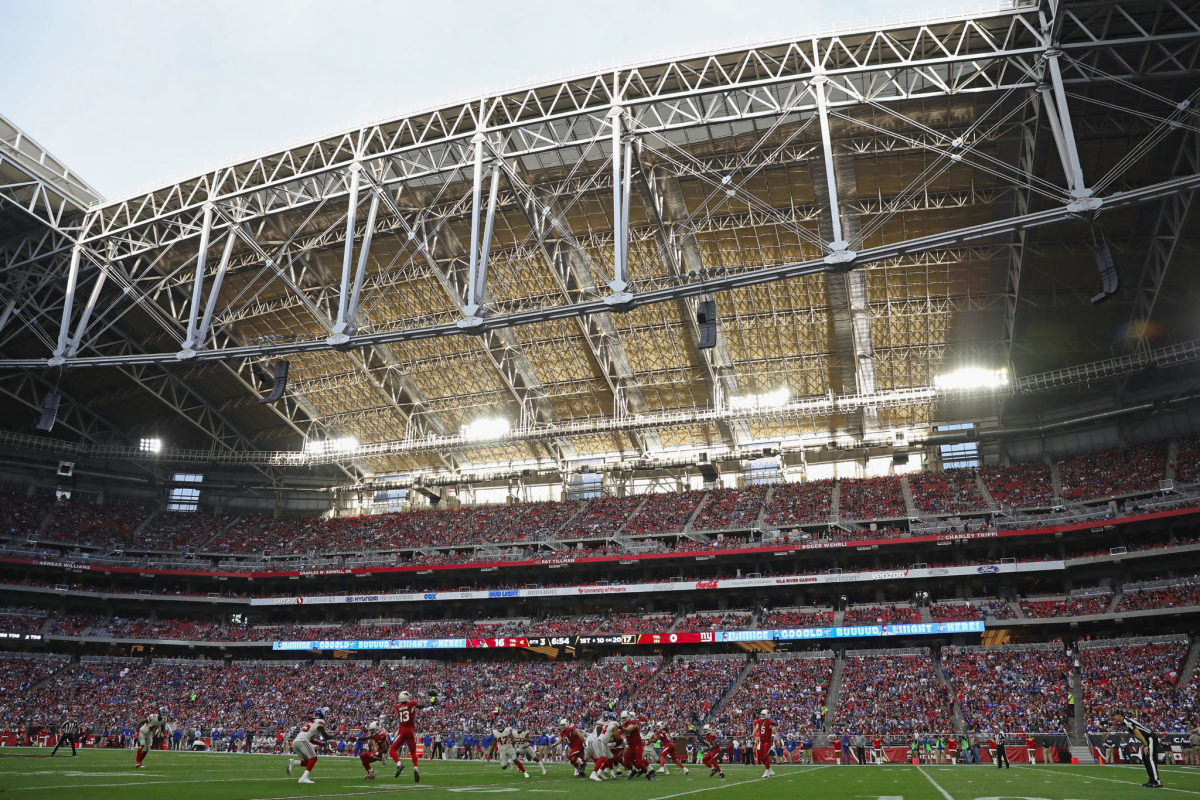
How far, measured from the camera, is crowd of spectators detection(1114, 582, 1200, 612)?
120ft

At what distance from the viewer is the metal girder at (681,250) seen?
41250 millimetres

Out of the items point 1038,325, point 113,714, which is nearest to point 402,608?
point 113,714

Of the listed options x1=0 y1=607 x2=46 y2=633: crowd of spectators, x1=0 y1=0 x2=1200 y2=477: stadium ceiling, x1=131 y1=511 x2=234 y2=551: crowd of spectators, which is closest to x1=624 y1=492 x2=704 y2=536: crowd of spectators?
x1=0 y1=0 x2=1200 y2=477: stadium ceiling

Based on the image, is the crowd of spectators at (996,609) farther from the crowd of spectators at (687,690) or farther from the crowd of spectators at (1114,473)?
the crowd of spectators at (687,690)

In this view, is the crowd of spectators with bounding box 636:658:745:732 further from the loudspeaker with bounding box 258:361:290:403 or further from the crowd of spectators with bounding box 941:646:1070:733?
the loudspeaker with bounding box 258:361:290:403

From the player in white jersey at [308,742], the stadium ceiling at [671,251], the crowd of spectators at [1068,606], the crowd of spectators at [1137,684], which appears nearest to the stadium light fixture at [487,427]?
the stadium ceiling at [671,251]

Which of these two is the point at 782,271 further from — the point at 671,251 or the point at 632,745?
the point at 632,745

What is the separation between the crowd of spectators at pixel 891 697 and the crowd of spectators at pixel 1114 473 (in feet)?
43.5

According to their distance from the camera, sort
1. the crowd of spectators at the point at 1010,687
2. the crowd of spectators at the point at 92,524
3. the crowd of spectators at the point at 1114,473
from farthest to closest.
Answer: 1. the crowd of spectators at the point at 92,524
2. the crowd of spectators at the point at 1114,473
3. the crowd of spectators at the point at 1010,687

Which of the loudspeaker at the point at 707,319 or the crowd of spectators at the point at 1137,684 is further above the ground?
the loudspeaker at the point at 707,319

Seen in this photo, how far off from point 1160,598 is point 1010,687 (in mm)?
8440

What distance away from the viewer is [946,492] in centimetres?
4856

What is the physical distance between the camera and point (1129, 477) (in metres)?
43.7

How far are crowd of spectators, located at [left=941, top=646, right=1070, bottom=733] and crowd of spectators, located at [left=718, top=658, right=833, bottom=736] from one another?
596cm
